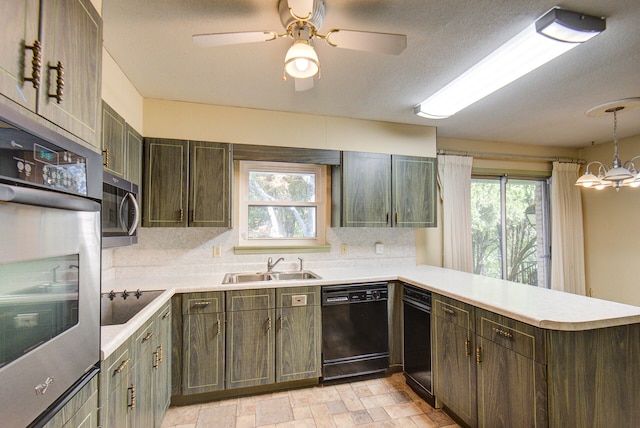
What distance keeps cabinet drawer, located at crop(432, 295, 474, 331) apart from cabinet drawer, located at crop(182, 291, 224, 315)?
1.66 m

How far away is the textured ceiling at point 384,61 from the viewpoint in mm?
1582

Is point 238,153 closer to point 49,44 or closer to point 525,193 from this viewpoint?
point 49,44

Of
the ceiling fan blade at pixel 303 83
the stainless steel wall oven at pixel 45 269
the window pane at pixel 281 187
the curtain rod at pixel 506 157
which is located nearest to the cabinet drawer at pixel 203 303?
the window pane at pixel 281 187

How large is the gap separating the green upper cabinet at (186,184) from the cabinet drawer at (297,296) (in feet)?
2.59

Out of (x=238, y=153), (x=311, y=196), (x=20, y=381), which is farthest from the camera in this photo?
(x=311, y=196)

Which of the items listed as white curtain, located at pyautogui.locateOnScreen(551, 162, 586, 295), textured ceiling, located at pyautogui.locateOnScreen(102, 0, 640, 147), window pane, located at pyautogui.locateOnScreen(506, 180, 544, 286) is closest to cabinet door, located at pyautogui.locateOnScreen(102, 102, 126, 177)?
textured ceiling, located at pyautogui.locateOnScreen(102, 0, 640, 147)

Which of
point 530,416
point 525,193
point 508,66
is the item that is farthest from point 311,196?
point 525,193

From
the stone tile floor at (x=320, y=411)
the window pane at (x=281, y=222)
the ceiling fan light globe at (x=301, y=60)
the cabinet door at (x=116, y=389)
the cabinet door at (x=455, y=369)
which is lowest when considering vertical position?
the stone tile floor at (x=320, y=411)

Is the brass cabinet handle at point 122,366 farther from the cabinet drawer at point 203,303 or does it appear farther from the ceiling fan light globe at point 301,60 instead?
the ceiling fan light globe at point 301,60

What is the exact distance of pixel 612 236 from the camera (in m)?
3.90

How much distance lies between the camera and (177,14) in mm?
1622

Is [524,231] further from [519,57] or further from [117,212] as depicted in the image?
[117,212]

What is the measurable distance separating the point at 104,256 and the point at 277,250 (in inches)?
58.2

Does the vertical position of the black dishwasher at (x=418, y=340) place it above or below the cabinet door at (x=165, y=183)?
below
